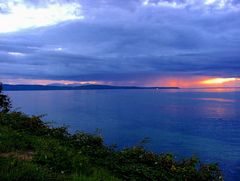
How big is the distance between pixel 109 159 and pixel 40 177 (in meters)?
4.33

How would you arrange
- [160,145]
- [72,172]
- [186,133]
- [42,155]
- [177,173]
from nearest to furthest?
[72,172] < [42,155] < [177,173] < [160,145] < [186,133]

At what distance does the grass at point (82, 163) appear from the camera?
306 inches

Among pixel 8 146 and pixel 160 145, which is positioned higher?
pixel 8 146

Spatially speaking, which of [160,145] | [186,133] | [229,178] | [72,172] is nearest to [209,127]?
[186,133]

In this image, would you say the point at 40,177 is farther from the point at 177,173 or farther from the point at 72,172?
the point at 177,173

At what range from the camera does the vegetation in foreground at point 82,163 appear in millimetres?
7770

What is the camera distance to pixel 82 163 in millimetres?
9375

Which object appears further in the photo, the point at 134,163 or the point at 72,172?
the point at 134,163

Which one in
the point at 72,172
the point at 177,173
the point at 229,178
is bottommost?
the point at 229,178

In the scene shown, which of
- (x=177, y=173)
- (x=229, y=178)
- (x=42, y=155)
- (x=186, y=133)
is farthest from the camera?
(x=186, y=133)

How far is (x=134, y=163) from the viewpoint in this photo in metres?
11.3

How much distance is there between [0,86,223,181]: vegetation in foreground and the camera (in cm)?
777

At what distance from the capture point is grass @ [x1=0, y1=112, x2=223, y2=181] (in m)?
7.77

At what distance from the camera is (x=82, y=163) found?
9375 millimetres
